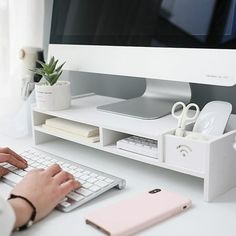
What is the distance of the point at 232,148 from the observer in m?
0.73

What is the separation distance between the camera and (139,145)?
0.81m

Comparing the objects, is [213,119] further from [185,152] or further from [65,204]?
[65,204]

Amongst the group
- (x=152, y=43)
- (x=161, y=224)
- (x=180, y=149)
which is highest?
(x=152, y=43)

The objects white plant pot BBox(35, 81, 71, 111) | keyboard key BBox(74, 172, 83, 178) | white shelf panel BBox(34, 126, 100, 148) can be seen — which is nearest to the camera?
keyboard key BBox(74, 172, 83, 178)

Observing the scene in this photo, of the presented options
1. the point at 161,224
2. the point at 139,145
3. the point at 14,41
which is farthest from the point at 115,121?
the point at 14,41

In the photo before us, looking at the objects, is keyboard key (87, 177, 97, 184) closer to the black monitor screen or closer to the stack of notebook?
the stack of notebook

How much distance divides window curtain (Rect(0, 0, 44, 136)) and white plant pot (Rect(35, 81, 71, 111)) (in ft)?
0.87

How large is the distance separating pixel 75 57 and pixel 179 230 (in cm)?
67

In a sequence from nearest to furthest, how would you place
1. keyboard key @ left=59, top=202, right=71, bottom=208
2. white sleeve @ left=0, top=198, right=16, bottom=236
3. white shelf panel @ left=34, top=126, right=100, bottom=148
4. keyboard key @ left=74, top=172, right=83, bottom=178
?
white sleeve @ left=0, top=198, right=16, bottom=236 → keyboard key @ left=59, top=202, right=71, bottom=208 → keyboard key @ left=74, top=172, right=83, bottom=178 → white shelf panel @ left=34, top=126, right=100, bottom=148

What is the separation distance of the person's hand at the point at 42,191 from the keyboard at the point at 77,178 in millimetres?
17

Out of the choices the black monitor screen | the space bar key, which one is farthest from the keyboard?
the black monitor screen

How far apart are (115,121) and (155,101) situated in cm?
19

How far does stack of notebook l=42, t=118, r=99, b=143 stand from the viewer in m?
0.93

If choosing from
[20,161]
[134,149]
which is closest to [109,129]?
[134,149]
